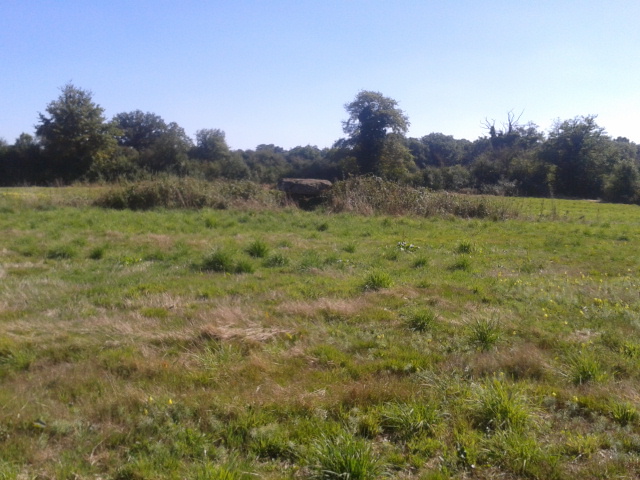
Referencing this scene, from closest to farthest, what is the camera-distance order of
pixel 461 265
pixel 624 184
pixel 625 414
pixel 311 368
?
pixel 625 414, pixel 311 368, pixel 461 265, pixel 624 184

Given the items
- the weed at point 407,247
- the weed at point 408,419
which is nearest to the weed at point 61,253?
the weed at point 407,247

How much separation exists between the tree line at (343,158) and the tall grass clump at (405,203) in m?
16.4

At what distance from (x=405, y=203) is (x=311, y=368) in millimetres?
15573

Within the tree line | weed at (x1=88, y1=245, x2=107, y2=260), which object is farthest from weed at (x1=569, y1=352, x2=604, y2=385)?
the tree line

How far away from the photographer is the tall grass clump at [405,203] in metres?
19.2

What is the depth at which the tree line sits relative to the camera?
39781 mm

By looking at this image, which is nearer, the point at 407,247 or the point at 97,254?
the point at 97,254

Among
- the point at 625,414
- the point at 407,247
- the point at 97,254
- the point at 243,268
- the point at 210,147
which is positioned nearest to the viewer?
the point at 625,414

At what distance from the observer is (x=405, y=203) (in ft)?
64.3

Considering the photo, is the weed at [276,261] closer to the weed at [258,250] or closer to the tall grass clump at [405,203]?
the weed at [258,250]

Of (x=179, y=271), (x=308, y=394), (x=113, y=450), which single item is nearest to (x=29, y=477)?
(x=113, y=450)

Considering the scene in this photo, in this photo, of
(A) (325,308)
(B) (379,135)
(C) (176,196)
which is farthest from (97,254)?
(B) (379,135)

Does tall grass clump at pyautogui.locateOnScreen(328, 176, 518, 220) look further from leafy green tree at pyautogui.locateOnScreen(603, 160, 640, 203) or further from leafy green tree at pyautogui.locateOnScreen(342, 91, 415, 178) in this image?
leafy green tree at pyautogui.locateOnScreen(603, 160, 640, 203)

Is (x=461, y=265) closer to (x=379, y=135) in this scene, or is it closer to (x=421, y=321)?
(x=421, y=321)
